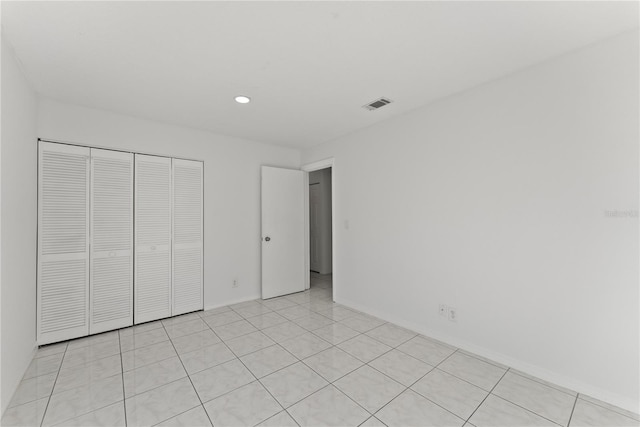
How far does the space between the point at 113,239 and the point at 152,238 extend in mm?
374

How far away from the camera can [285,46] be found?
6.14ft

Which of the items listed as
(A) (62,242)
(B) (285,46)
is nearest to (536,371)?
(B) (285,46)

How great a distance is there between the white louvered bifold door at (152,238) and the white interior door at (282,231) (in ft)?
4.18

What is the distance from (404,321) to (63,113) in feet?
13.8

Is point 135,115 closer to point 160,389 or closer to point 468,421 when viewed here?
point 160,389

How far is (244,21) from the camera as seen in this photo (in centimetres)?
163

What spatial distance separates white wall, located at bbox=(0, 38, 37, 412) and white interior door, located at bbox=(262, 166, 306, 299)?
240 centimetres

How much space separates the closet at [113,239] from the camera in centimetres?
264

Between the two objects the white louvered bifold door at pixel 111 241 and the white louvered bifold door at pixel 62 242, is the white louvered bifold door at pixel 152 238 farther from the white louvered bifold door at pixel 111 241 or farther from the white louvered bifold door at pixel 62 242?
the white louvered bifold door at pixel 62 242

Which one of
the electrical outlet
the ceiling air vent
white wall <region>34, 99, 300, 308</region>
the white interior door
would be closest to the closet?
white wall <region>34, 99, 300, 308</region>

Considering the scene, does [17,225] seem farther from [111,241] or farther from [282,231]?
[282,231]

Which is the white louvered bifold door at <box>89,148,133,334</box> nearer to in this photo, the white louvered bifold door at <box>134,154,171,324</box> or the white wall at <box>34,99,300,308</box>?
the white louvered bifold door at <box>134,154,171,324</box>

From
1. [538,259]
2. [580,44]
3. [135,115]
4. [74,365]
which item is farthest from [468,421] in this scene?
[135,115]

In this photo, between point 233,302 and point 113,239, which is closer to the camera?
point 113,239
